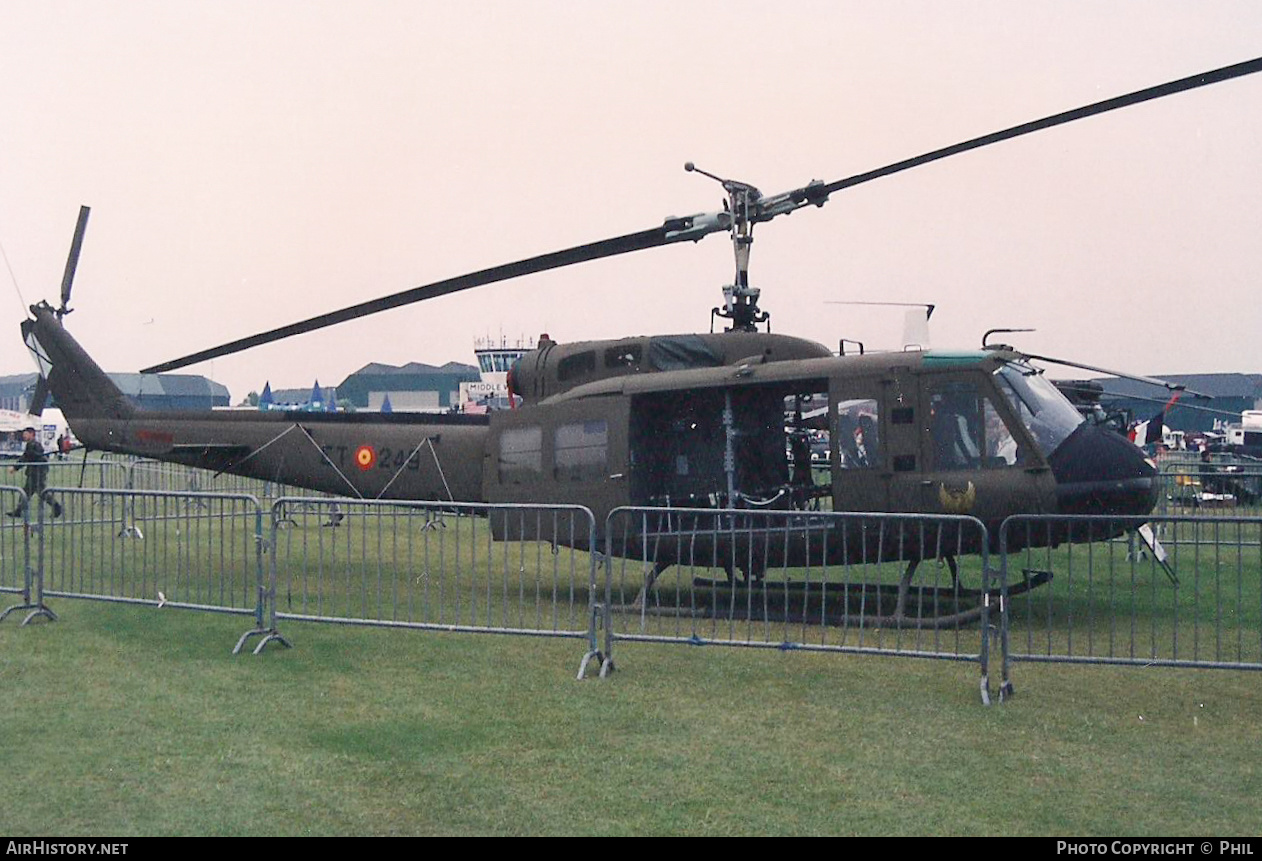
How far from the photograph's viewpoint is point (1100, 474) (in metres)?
9.34

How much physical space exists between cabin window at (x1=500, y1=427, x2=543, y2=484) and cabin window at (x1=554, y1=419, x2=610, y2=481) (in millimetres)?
218

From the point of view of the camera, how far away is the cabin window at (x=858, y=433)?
31.7 ft

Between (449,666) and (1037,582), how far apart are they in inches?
196

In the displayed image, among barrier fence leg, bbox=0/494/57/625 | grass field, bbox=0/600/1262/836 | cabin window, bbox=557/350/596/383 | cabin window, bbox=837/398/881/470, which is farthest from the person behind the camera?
cabin window, bbox=557/350/596/383

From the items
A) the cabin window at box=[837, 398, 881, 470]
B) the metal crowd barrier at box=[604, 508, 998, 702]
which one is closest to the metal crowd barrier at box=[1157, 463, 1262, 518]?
the metal crowd barrier at box=[604, 508, 998, 702]

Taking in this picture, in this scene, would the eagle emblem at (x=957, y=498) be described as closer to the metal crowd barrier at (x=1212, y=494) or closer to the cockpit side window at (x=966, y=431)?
the cockpit side window at (x=966, y=431)

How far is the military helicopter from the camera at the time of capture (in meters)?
9.35

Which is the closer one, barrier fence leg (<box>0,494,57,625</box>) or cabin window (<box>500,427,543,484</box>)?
barrier fence leg (<box>0,494,57,625</box>)

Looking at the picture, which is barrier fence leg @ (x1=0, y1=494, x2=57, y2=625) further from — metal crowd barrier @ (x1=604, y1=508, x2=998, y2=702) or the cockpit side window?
the cockpit side window

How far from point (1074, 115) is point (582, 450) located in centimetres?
481

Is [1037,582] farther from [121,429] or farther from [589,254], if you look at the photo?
[121,429]

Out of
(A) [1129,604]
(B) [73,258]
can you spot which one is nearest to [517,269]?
(A) [1129,604]

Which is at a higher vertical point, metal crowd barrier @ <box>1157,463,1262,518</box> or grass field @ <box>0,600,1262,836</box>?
metal crowd barrier @ <box>1157,463,1262,518</box>
